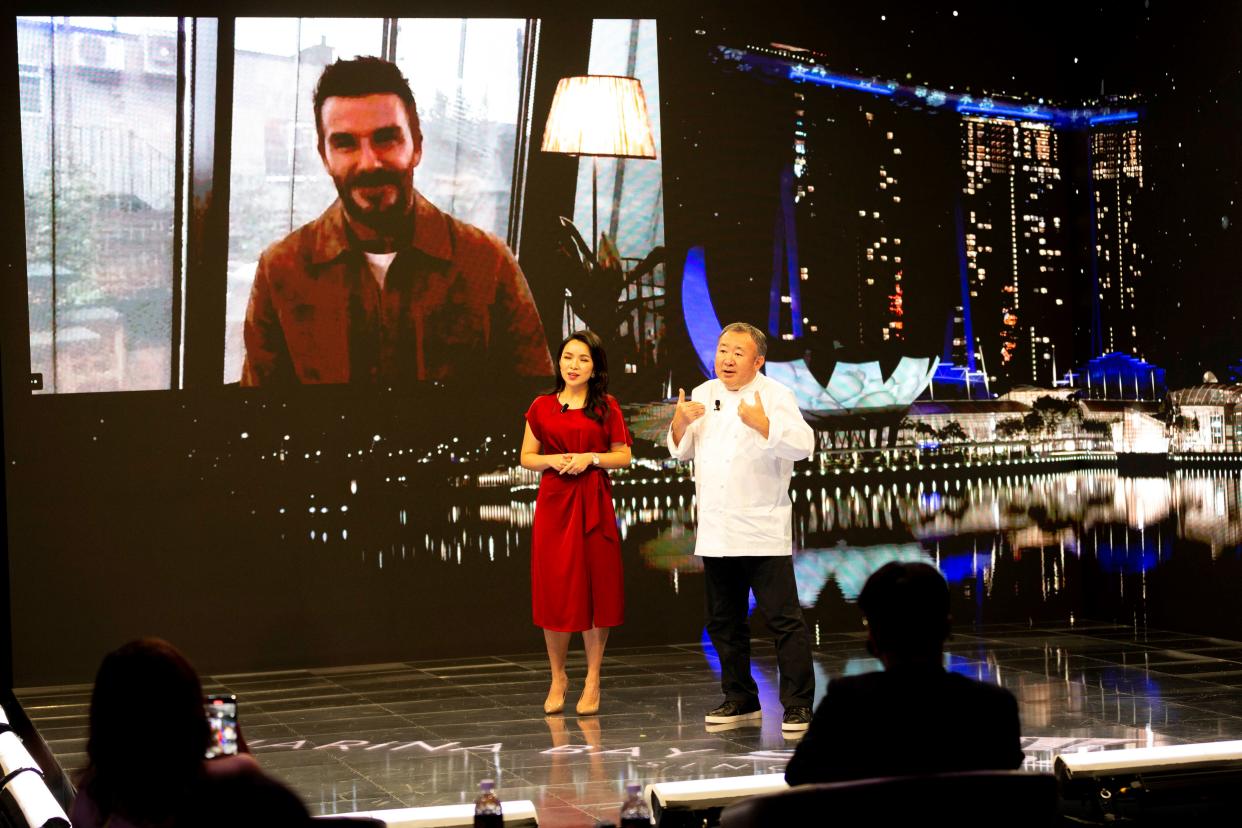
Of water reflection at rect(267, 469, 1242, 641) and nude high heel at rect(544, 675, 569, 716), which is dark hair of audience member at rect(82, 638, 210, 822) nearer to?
nude high heel at rect(544, 675, 569, 716)

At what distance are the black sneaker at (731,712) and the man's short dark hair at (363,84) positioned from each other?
3388 mm

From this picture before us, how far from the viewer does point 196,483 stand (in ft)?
23.1

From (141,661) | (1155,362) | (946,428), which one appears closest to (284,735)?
(141,661)

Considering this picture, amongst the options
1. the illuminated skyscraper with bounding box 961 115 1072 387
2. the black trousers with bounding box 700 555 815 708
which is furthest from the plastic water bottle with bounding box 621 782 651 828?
the illuminated skyscraper with bounding box 961 115 1072 387

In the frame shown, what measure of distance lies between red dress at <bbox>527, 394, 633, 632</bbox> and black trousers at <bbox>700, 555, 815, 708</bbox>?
431mm

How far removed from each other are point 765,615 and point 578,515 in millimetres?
834

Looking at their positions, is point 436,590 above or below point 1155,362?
below

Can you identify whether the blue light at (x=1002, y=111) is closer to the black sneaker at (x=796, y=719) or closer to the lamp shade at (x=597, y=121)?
the lamp shade at (x=597, y=121)

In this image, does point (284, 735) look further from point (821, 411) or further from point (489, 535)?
point (821, 411)

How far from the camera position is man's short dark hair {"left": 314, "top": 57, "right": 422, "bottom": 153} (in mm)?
7230

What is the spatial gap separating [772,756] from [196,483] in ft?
11.4

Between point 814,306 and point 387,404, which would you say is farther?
point 814,306

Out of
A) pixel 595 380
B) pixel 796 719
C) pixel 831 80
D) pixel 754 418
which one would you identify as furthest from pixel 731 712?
pixel 831 80

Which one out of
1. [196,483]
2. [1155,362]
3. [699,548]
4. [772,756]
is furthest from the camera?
[1155,362]
